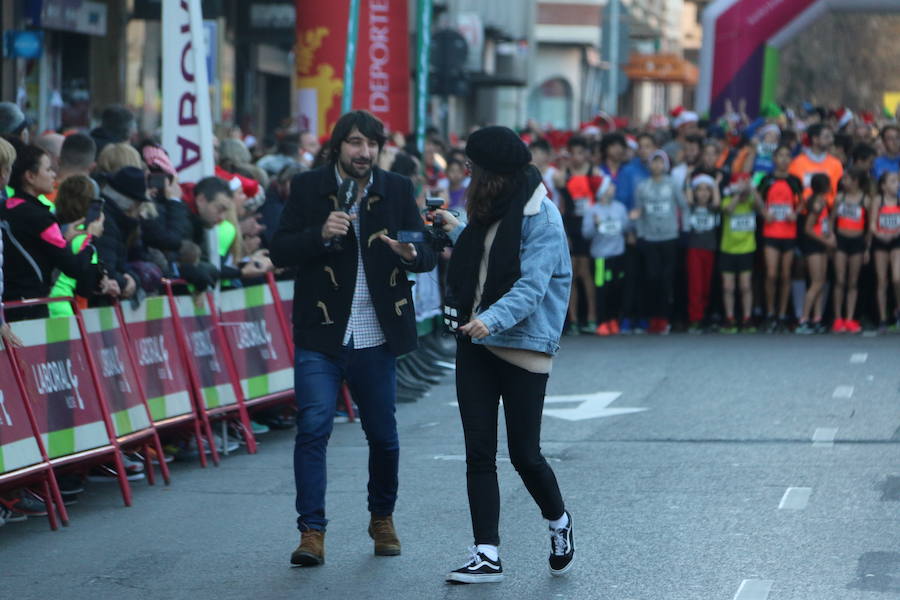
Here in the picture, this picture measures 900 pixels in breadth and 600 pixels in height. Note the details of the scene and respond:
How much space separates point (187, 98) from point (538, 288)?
18.4ft

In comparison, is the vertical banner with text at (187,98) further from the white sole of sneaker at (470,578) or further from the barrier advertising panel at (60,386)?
the white sole of sneaker at (470,578)

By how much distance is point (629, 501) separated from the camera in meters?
8.88

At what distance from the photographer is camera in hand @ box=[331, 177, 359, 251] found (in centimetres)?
730

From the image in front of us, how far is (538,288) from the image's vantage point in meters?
6.94

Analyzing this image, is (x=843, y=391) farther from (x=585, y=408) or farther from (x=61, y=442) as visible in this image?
(x=61, y=442)

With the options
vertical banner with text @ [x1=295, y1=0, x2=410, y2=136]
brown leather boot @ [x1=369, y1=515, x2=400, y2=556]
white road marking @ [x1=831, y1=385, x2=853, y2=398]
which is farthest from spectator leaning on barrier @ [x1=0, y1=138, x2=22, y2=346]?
vertical banner with text @ [x1=295, y1=0, x2=410, y2=136]

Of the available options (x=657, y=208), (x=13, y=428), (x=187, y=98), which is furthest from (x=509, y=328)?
(x=657, y=208)

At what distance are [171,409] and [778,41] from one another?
21.6m

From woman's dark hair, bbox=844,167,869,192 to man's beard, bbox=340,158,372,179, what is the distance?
438 inches

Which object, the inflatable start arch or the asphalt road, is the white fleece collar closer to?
the asphalt road

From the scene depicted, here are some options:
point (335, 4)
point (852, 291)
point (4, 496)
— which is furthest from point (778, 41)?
point (4, 496)

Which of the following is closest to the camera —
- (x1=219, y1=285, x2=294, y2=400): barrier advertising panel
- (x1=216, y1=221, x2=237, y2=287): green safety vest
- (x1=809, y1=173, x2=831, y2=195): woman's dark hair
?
(x1=219, y1=285, x2=294, y2=400): barrier advertising panel

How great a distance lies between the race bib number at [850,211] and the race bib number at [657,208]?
1744 millimetres

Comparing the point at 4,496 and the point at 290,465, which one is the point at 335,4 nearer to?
the point at 290,465
